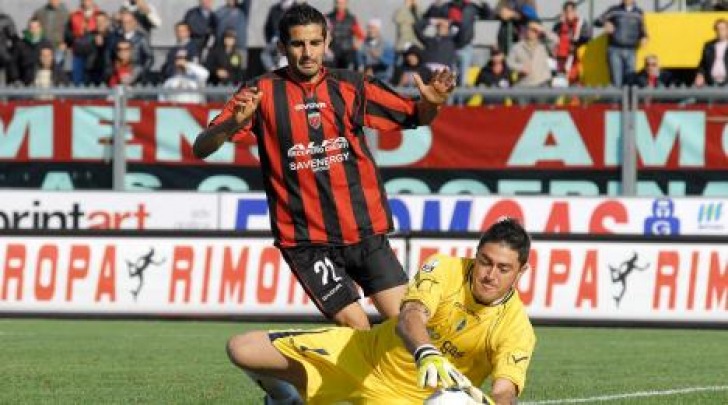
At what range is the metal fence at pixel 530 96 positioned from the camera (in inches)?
852

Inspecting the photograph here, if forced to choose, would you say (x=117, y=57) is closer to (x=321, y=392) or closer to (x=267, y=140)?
(x=267, y=140)

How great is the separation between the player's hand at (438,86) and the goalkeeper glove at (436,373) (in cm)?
264

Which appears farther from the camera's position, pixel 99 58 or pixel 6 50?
pixel 99 58

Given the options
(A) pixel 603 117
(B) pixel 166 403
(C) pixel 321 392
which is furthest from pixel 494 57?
(C) pixel 321 392

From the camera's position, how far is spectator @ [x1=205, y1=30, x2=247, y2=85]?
25375 millimetres

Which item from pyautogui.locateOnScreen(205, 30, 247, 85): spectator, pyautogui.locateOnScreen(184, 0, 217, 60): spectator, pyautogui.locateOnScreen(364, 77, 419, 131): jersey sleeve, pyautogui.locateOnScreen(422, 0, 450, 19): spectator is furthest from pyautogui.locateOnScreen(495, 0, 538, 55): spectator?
pyautogui.locateOnScreen(364, 77, 419, 131): jersey sleeve

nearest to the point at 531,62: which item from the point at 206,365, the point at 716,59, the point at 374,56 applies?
the point at 374,56

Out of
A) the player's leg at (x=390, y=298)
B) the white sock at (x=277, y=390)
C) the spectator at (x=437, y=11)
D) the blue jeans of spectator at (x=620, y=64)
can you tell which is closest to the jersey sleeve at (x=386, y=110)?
the player's leg at (x=390, y=298)

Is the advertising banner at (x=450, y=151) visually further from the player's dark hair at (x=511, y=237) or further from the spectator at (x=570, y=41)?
the player's dark hair at (x=511, y=237)

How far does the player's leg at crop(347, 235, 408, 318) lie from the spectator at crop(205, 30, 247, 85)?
15236 millimetres

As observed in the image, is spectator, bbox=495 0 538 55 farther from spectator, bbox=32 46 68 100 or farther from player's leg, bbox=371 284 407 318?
player's leg, bbox=371 284 407 318

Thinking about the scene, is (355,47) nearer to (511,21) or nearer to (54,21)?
(511,21)

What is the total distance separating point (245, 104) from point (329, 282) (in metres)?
1.10

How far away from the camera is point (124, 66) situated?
83.9 ft
